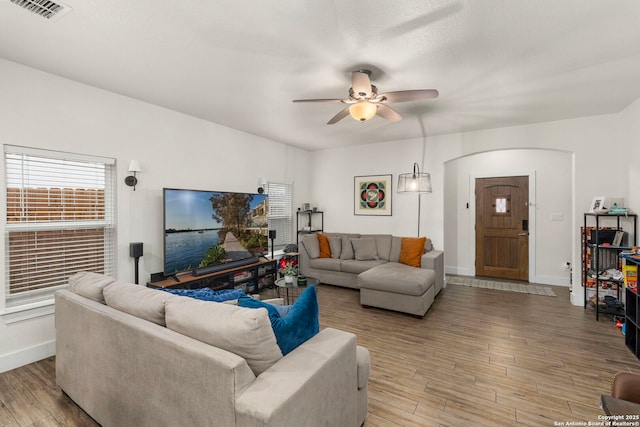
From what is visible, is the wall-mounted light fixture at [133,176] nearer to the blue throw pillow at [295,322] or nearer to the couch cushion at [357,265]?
the blue throw pillow at [295,322]

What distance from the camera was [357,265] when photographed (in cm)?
488

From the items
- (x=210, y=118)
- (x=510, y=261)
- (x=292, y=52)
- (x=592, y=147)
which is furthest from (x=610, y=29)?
(x=510, y=261)

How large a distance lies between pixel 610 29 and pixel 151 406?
12.2ft

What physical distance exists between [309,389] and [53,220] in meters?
3.01

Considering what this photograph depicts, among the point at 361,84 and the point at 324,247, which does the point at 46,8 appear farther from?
the point at 324,247

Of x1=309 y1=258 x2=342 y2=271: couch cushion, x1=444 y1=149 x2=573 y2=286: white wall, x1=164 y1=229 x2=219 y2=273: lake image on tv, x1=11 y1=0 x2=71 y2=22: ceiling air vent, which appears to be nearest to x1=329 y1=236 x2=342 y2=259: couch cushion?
x1=309 y1=258 x2=342 y2=271: couch cushion

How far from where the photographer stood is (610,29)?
81.6 inches

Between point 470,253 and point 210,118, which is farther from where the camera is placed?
point 470,253

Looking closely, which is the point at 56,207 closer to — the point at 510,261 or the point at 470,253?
the point at 470,253

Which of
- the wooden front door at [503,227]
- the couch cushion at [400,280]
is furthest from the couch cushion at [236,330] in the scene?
the wooden front door at [503,227]

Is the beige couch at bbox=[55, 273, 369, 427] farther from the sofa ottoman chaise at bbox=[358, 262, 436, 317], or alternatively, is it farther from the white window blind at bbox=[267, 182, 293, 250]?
the white window blind at bbox=[267, 182, 293, 250]

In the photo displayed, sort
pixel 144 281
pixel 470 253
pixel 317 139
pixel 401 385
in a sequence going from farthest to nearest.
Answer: pixel 470 253, pixel 317 139, pixel 144 281, pixel 401 385

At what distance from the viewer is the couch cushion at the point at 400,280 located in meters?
3.73

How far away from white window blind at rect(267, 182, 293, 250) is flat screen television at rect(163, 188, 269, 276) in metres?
0.66
